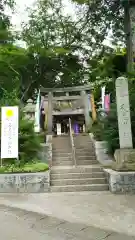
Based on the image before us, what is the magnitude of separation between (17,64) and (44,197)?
11191 millimetres

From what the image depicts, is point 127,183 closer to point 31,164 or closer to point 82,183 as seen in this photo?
point 82,183

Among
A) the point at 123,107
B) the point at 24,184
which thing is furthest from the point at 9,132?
the point at 123,107

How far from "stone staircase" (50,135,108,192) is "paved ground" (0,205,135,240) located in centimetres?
277

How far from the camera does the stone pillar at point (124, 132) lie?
27.1 feet

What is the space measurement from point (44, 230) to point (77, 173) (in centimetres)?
441

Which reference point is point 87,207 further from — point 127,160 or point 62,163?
point 62,163

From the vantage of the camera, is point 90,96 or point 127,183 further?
point 90,96

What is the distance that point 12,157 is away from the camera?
9031mm

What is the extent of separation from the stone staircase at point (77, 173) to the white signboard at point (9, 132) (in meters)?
1.47

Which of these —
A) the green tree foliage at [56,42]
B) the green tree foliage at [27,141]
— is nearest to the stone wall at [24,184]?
the green tree foliage at [27,141]

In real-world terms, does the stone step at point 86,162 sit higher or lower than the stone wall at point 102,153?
lower

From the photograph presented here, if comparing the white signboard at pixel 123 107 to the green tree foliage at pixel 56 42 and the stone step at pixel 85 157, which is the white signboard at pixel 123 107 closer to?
the stone step at pixel 85 157

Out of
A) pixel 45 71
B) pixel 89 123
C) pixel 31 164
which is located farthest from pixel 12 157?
pixel 45 71

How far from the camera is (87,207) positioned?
6348 mm
